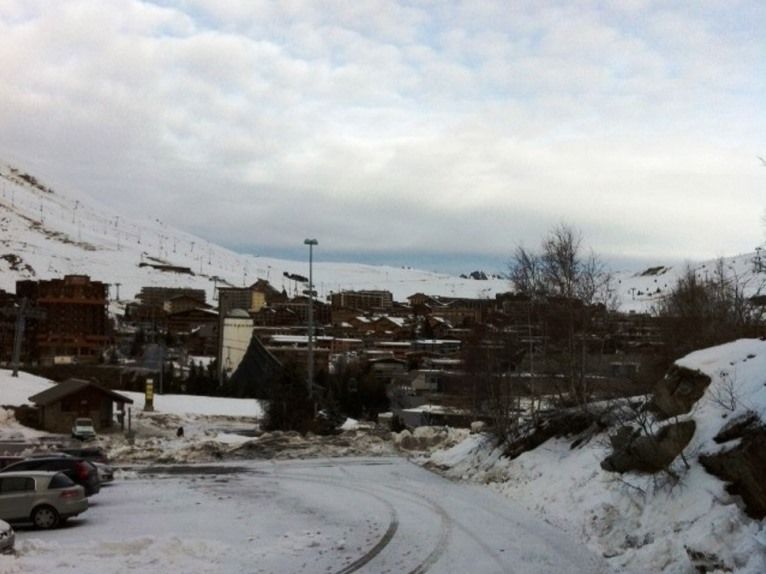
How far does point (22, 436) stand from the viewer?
5147cm

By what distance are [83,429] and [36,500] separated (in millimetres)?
33818

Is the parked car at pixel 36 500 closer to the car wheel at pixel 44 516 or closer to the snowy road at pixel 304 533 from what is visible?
the car wheel at pixel 44 516

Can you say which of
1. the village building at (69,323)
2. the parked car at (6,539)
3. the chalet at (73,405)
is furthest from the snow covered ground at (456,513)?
the village building at (69,323)

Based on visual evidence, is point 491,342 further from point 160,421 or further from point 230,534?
point 230,534

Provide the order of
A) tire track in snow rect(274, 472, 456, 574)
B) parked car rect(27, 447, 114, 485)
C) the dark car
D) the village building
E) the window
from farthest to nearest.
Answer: the village building < parked car rect(27, 447, 114, 485) < the dark car < the window < tire track in snow rect(274, 472, 456, 574)

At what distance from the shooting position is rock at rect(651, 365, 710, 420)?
744 inches

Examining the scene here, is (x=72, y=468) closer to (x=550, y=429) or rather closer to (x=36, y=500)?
(x=36, y=500)

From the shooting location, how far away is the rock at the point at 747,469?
43.2 ft

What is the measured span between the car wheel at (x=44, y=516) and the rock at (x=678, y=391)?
49.8 ft

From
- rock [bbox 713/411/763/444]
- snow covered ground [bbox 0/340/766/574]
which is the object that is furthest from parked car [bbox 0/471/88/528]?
rock [bbox 713/411/763/444]

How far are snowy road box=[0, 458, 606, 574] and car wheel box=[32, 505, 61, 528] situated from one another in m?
0.41

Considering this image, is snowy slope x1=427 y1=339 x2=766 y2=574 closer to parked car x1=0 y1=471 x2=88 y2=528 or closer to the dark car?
parked car x1=0 y1=471 x2=88 y2=528

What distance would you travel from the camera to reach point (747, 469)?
45.1 feet

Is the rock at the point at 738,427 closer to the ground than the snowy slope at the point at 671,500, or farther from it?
farther from it
